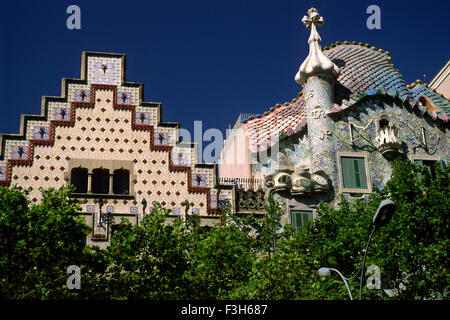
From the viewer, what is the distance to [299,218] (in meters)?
26.8

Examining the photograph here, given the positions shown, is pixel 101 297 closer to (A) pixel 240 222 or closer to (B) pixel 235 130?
(A) pixel 240 222

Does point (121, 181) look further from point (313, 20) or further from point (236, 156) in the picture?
point (313, 20)

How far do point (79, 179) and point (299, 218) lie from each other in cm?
803

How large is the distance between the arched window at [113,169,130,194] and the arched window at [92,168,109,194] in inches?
11.4

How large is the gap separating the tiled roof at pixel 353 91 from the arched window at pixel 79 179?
22.7ft

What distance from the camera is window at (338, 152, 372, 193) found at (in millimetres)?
27984

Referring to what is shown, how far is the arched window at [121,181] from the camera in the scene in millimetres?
26078

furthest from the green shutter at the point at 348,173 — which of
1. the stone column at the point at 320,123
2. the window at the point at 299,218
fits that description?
the window at the point at 299,218

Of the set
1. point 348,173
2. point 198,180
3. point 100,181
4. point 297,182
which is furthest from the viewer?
point 348,173

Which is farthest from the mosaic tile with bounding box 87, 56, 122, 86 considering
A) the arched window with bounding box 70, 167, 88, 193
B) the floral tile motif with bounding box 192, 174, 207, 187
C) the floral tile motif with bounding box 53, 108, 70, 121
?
the floral tile motif with bounding box 192, 174, 207, 187

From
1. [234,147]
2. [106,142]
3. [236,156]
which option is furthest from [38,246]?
[234,147]

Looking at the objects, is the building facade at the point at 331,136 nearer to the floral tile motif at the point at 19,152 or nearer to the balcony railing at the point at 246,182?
the balcony railing at the point at 246,182

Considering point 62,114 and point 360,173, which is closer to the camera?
point 62,114

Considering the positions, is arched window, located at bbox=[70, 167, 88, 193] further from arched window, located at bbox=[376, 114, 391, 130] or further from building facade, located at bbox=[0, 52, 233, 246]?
arched window, located at bbox=[376, 114, 391, 130]
